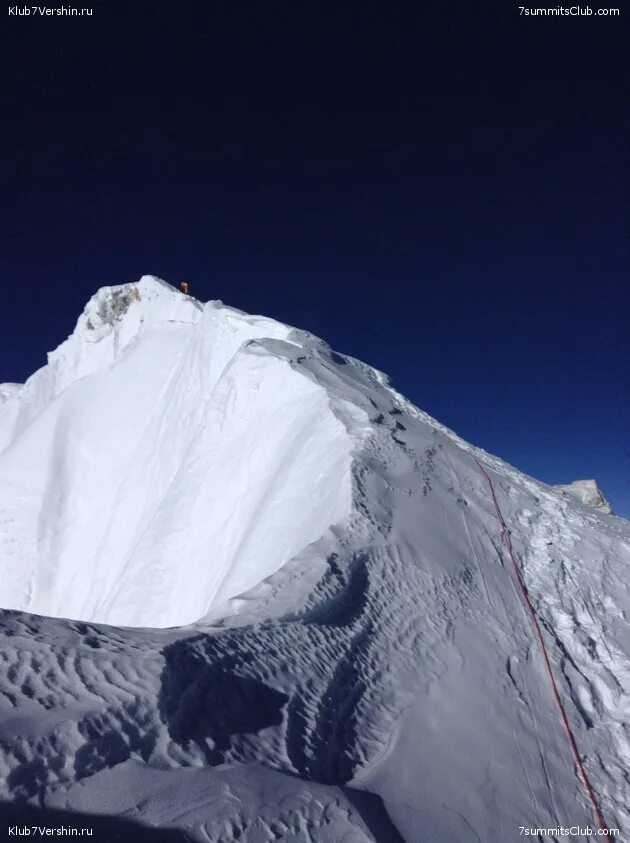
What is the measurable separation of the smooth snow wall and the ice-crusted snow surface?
12 centimetres

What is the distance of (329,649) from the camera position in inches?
203

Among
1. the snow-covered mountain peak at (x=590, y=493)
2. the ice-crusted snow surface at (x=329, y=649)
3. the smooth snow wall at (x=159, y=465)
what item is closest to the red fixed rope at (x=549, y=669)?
the ice-crusted snow surface at (x=329, y=649)

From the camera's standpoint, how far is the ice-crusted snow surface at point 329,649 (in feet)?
10.5

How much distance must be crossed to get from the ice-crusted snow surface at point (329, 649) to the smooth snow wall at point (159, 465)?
12 cm

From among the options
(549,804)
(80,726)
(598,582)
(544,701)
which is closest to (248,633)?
(80,726)

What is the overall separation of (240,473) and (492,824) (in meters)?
9.30

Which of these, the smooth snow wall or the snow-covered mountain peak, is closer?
the smooth snow wall

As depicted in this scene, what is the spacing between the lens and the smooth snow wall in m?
9.98

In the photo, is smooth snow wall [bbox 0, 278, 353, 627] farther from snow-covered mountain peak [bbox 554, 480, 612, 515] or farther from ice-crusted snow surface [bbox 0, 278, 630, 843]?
snow-covered mountain peak [bbox 554, 480, 612, 515]

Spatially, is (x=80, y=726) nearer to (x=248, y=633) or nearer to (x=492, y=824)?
(x=248, y=633)

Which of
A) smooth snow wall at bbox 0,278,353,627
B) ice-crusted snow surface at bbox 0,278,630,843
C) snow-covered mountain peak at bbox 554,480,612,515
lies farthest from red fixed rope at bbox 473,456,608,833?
snow-covered mountain peak at bbox 554,480,612,515

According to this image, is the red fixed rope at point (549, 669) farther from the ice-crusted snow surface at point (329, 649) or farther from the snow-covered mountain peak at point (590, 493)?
the snow-covered mountain peak at point (590, 493)

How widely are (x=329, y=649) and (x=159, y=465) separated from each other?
16.1 meters

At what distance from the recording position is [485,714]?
5438 millimetres
